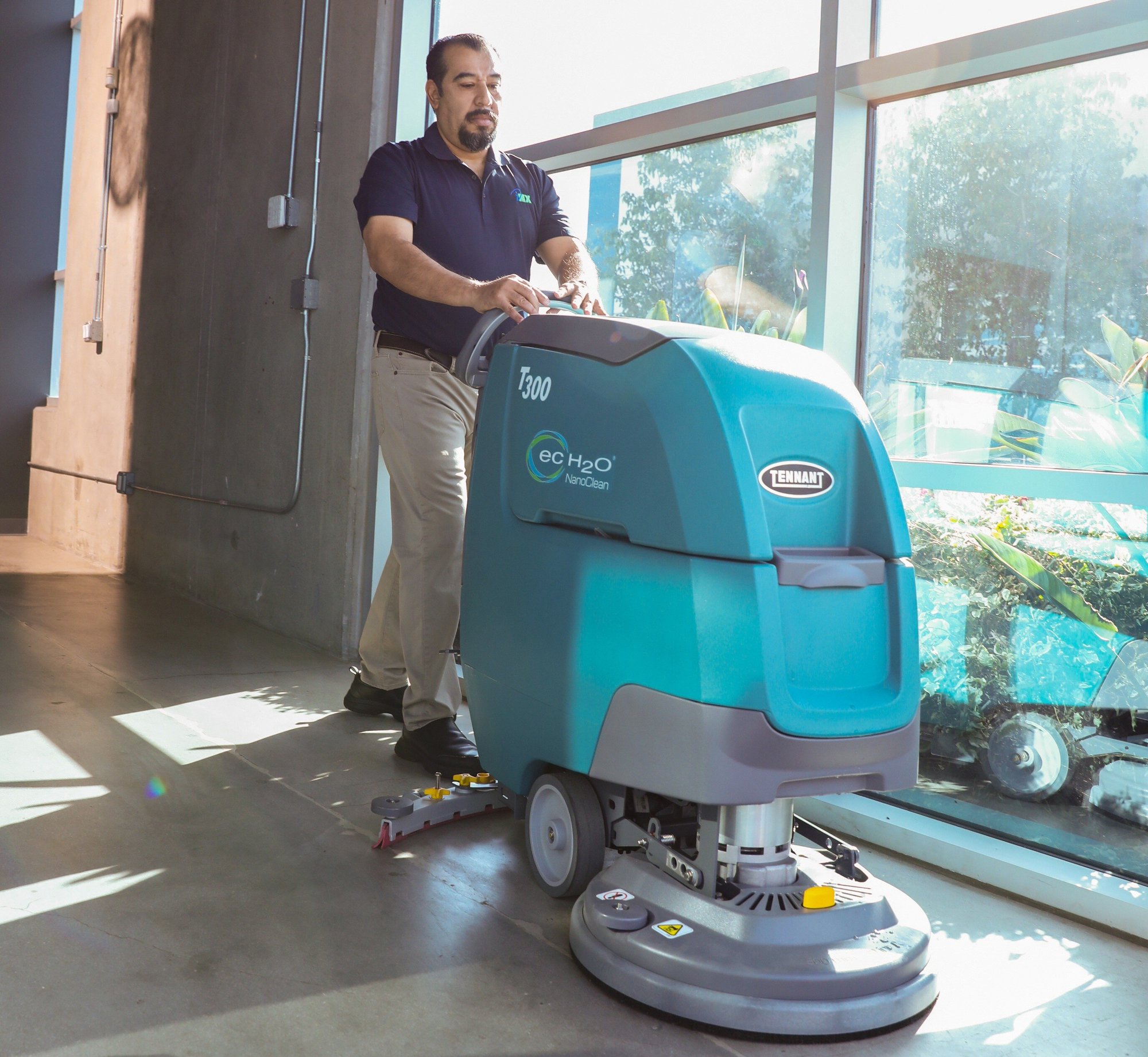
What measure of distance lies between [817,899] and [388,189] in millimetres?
1431

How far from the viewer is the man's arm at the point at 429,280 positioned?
1.63m

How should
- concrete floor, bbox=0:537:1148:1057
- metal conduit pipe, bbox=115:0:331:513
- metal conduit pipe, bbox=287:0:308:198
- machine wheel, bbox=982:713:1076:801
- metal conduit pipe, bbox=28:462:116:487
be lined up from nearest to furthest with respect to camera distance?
concrete floor, bbox=0:537:1148:1057, machine wheel, bbox=982:713:1076:801, metal conduit pipe, bbox=115:0:331:513, metal conduit pipe, bbox=287:0:308:198, metal conduit pipe, bbox=28:462:116:487

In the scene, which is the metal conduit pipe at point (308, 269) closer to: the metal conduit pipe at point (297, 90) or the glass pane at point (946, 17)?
the metal conduit pipe at point (297, 90)

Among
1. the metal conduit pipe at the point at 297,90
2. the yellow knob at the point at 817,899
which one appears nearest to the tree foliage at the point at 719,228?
the yellow knob at the point at 817,899

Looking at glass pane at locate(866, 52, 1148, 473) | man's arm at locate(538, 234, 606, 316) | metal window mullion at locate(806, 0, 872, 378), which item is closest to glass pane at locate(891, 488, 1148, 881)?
glass pane at locate(866, 52, 1148, 473)

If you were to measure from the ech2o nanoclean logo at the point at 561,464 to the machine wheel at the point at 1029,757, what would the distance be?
0.90 m

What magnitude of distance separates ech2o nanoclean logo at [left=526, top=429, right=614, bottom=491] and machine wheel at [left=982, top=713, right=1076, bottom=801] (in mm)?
901

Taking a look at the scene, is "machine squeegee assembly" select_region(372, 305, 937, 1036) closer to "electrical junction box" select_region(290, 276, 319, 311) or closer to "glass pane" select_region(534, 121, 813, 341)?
"glass pane" select_region(534, 121, 813, 341)

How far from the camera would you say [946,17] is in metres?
1.90

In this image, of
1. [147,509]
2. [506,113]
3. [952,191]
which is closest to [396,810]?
[952,191]

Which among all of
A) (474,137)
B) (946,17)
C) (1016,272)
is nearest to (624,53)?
(474,137)

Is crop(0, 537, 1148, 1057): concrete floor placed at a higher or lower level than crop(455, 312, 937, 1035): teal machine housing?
lower

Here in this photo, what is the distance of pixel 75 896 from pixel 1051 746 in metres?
1.43

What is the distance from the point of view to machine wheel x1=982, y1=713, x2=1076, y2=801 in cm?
173
